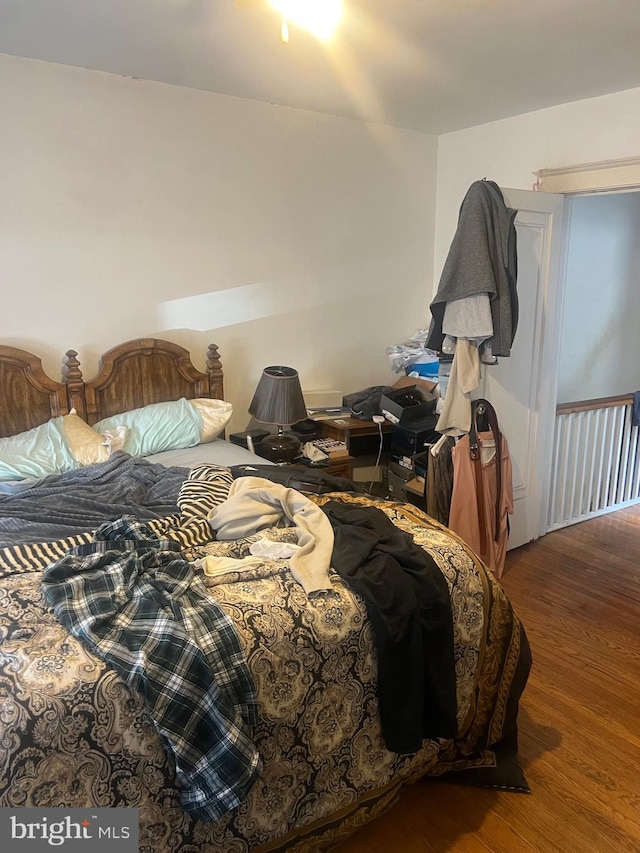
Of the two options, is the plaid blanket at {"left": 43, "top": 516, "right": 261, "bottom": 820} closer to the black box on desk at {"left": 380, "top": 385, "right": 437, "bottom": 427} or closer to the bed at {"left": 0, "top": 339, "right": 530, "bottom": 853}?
the bed at {"left": 0, "top": 339, "right": 530, "bottom": 853}

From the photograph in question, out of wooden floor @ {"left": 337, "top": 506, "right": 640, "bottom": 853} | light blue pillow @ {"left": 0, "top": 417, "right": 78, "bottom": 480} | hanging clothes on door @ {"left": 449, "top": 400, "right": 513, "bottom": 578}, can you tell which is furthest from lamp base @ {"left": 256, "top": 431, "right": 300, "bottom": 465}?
wooden floor @ {"left": 337, "top": 506, "right": 640, "bottom": 853}

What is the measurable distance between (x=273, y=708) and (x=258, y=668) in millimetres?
110

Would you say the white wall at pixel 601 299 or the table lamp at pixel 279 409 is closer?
the table lamp at pixel 279 409

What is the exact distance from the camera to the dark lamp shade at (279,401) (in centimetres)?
310

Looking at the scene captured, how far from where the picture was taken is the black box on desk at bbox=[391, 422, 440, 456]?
3348 millimetres

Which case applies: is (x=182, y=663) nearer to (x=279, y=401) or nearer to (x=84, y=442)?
(x=84, y=442)

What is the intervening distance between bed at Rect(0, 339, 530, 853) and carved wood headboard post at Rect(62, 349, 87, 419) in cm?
68

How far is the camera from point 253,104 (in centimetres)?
324

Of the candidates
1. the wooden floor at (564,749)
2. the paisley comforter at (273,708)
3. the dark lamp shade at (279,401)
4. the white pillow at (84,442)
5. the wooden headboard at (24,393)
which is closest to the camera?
the paisley comforter at (273,708)

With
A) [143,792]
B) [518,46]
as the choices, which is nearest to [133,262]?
[518,46]

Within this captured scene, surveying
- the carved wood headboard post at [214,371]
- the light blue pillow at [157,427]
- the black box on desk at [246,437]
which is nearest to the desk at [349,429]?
the black box on desk at [246,437]

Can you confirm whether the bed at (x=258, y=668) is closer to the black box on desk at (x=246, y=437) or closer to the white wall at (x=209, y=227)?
the black box on desk at (x=246, y=437)

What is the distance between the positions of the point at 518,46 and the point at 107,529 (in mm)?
2311

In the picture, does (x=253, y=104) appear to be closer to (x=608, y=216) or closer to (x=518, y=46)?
(x=518, y=46)
